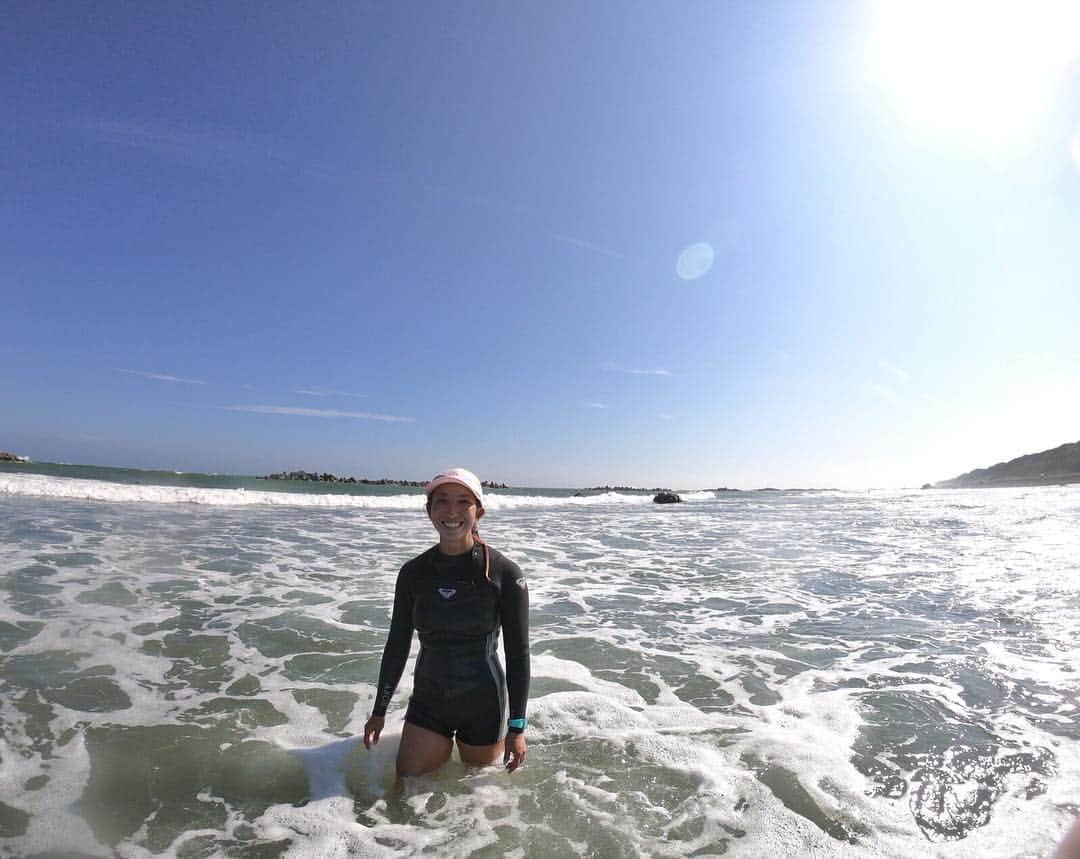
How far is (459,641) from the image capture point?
3.69 meters

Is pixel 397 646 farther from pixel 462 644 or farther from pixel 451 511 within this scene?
pixel 451 511

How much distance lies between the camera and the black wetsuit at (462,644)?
365cm

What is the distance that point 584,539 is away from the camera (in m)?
16.9

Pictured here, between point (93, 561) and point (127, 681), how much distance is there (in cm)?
674

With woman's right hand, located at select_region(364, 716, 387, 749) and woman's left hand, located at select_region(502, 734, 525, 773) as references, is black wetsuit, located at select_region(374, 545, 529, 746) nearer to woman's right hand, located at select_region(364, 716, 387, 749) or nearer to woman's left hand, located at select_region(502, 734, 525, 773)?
woman's right hand, located at select_region(364, 716, 387, 749)

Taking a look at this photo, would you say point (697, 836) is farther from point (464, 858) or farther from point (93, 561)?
point (93, 561)

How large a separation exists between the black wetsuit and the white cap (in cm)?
40

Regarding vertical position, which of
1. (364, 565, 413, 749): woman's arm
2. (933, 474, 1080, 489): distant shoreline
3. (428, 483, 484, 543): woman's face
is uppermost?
(933, 474, 1080, 489): distant shoreline

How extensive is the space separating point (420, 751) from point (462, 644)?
70 centimetres

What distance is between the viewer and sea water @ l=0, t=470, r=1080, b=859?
3.03m

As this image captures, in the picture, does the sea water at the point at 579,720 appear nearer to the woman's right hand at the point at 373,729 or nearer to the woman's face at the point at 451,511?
the woman's right hand at the point at 373,729

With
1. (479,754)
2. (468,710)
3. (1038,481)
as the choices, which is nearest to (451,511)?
(468,710)

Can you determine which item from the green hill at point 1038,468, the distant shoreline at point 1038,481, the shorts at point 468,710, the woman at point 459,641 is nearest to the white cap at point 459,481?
the woman at point 459,641

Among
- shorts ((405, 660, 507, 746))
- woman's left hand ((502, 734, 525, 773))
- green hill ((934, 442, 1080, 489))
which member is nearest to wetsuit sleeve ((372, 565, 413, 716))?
shorts ((405, 660, 507, 746))
